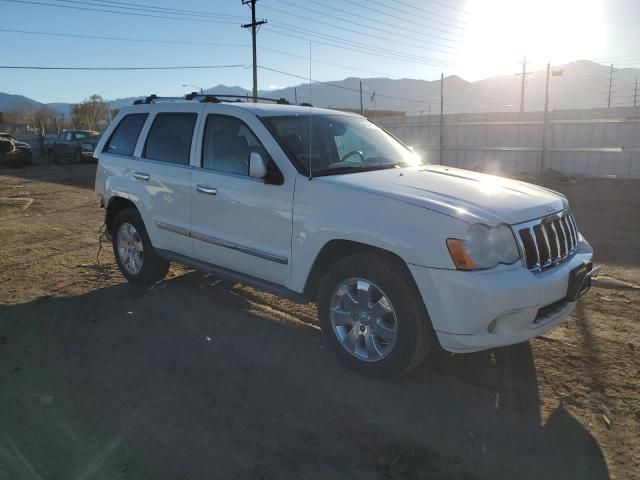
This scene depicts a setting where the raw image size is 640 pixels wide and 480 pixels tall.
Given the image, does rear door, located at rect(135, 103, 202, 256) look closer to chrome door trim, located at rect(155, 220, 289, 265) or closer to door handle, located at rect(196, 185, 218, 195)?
chrome door trim, located at rect(155, 220, 289, 265)

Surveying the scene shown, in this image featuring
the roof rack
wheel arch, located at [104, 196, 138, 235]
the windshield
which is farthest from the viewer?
wheel arch, located at [104, 196, 138, 235]

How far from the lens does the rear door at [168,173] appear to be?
4.92 m

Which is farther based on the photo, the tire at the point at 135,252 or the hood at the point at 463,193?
the tire at the point at 135,252

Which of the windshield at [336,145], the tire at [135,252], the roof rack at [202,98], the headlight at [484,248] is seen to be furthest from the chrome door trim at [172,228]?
the headlight at [484,248]

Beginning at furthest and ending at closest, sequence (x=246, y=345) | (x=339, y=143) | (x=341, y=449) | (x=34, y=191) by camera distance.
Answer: (x=34, y=191) < (x=339, y=143) < (x=246, y=345) < (x=341, y=449)

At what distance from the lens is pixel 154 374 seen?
3.78 meters

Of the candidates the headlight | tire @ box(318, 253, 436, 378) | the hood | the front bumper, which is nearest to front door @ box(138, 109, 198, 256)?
the hood

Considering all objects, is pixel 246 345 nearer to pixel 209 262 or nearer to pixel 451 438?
pixel 209 262

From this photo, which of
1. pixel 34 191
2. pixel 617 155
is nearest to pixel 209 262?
pixel 34 191

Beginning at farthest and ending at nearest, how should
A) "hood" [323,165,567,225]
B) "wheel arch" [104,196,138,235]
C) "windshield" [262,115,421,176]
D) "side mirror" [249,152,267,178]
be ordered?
"wheel arch" [104,196,138,235] → "windshield" [262,115,421,176] → "side mirror" [249,152,267,178] → "hood" [323,165,567,225]

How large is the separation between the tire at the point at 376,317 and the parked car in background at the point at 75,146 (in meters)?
24.6

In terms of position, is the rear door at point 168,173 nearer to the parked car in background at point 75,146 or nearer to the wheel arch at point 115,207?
the wheel arch at point 115,207

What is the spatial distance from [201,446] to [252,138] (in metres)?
2.44

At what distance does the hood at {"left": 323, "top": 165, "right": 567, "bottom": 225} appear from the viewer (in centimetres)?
331
